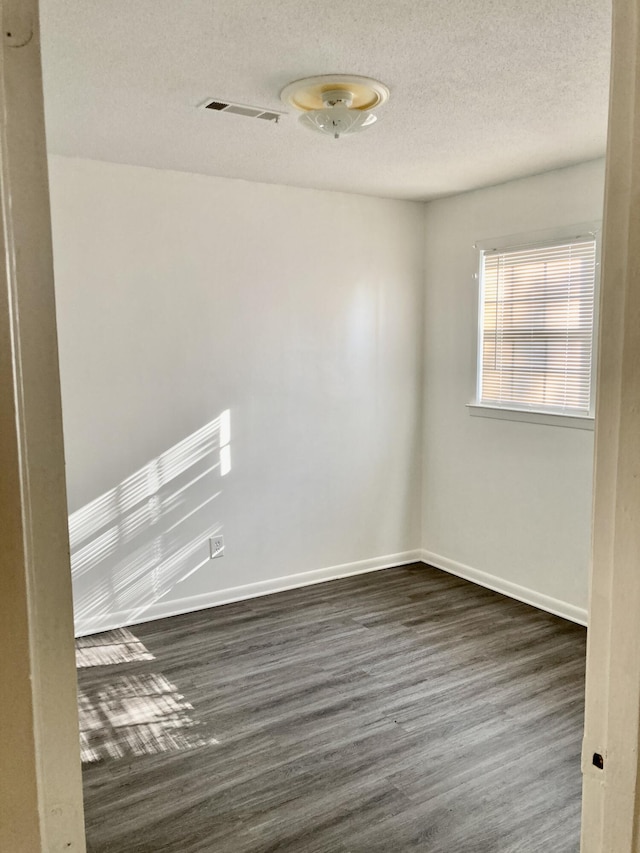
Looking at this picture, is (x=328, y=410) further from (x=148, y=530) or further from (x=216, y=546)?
(x=148, y=530)

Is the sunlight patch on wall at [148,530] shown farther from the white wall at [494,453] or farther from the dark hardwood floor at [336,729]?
the white wall at [494,453]

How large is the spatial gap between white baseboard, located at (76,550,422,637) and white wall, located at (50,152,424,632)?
0.01 m

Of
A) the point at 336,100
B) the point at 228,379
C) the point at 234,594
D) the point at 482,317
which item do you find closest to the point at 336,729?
the point at 234,594

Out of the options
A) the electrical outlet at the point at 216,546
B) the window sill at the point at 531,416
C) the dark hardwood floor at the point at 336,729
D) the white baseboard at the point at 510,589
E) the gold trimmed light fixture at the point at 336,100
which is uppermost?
the gold trimmed light fixture at the point at 336,100

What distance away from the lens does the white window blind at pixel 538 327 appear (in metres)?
3.61

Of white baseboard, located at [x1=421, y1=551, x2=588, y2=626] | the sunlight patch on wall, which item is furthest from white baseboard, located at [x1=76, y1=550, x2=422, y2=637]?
white baseboard, located at [x1=421, y1=551, x2=588, y2=626]

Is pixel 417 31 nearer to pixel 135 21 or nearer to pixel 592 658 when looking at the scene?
pixel 135 21

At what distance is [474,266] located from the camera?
421 centimetres

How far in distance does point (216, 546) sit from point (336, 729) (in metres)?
1.53

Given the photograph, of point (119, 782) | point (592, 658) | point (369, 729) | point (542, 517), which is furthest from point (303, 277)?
point (592, 658)

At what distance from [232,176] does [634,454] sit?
11.3ft

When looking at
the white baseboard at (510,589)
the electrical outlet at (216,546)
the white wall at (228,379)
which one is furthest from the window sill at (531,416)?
the electrical outlet at (216,546)

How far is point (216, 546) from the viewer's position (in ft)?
13.0

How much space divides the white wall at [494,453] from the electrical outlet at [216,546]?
61.2 inches
